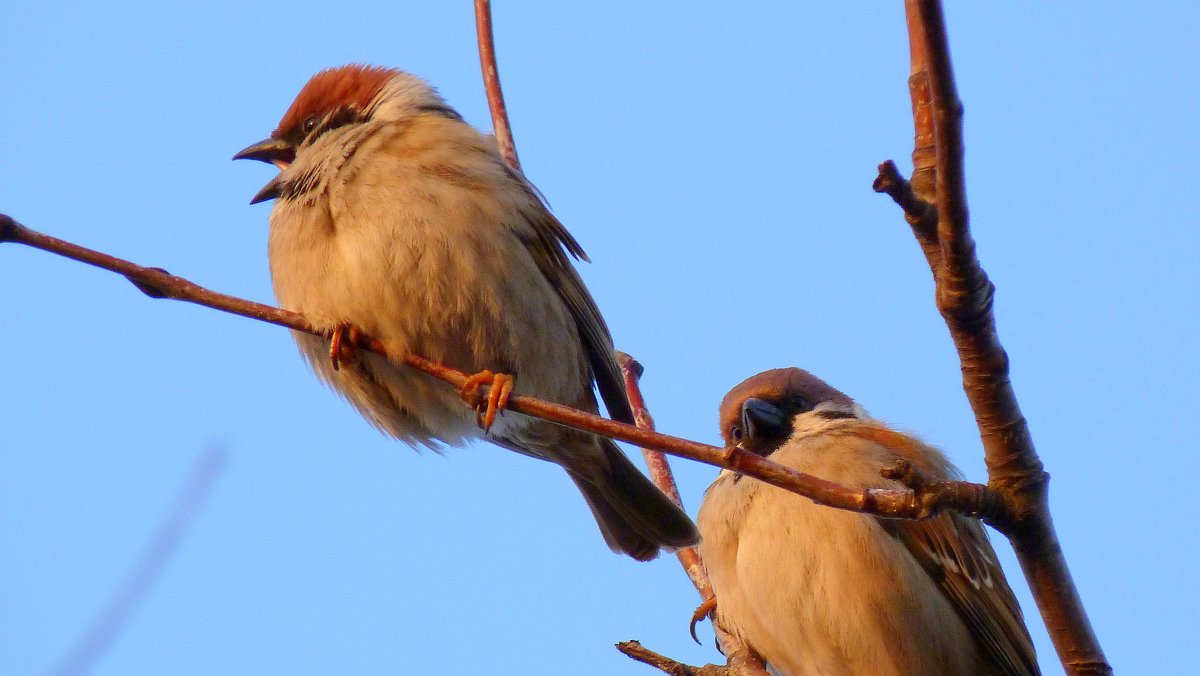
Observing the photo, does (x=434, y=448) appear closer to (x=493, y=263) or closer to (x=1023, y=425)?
(x=493, y=263)

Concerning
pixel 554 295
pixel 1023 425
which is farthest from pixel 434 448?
pixel 1023 425

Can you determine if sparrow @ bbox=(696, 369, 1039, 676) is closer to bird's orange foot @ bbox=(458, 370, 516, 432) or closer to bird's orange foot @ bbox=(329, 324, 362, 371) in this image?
bird's orange foot @ bbox=(458, 370, 516, 432)

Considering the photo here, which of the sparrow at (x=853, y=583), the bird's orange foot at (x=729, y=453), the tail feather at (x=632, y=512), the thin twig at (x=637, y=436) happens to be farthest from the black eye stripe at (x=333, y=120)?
the bird's orange foot at (x=729, y=453)

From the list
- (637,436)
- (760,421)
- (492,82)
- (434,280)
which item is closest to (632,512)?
(760,421)

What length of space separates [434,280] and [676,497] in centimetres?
118

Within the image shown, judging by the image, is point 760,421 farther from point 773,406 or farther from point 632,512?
point 632,512

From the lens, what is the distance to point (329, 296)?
3.47 m

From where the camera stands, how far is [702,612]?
13.6 feet

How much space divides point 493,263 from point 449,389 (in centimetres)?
44

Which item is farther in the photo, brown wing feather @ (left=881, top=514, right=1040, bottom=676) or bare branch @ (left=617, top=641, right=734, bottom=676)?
brown wing feather @ (left=881, top=514, right=1040, bottom=676)

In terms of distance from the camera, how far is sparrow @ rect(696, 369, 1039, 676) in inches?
145

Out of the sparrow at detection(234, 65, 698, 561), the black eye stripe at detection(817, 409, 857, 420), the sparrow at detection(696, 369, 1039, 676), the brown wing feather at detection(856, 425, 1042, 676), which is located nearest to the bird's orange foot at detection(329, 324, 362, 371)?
the sparrow at detection(234, 65, 698, 561)

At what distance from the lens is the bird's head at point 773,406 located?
4.54 metres

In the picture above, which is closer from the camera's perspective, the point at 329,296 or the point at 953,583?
the point at 329,296
